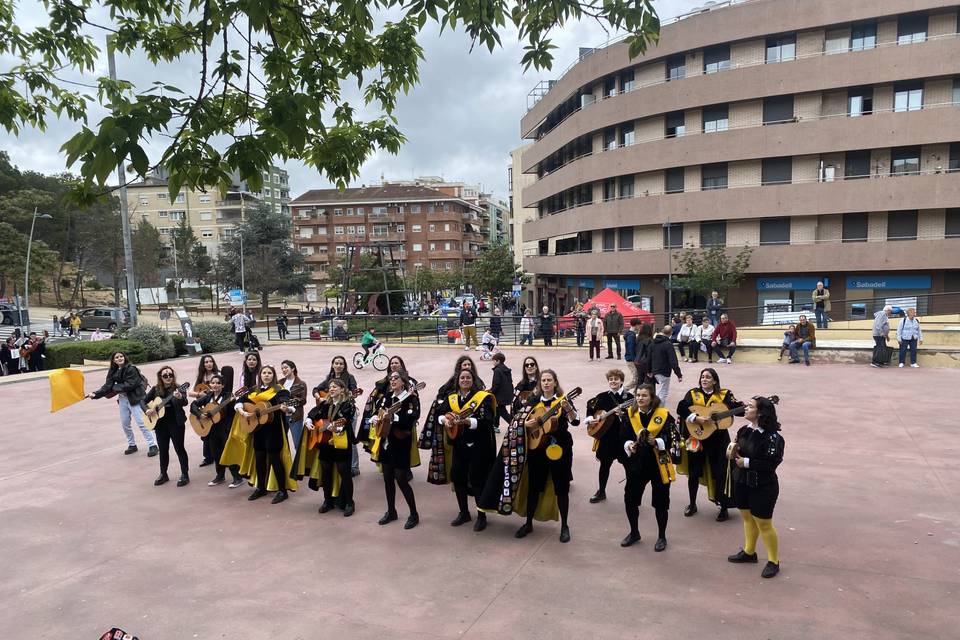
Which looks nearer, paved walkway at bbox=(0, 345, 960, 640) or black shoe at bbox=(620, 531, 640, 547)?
paved walkway at bbox=(0, 345, 960, 640)

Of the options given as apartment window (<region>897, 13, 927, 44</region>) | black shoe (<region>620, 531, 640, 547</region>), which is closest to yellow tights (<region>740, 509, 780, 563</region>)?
black shoe (<region>620, 531, 640, 547</region>)

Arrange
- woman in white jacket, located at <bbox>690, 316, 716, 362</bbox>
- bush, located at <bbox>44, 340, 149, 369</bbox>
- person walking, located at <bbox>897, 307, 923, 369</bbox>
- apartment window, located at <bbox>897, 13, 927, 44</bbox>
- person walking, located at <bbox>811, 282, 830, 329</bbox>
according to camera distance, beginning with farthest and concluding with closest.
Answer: apartment window, located at <bbox>897, 13, 927, 44</bbox> → person walking, located at <bbox>811, 282, 830, 329</bbox> → bush, located at <bbox>44, 340, 149, 369</bbox> → woman in white jacket, located at <bbox>690, 316, 716, 362</bbox> → person walking, located at <bbox>897, 307, 923, 369</bbox>

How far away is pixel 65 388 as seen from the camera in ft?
35.2

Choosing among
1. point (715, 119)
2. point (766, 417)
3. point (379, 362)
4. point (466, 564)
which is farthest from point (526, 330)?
point (766, 417)

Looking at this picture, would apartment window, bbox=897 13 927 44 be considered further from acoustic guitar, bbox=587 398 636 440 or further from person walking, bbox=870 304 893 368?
acoustic guitar, bbox=587 398 636 440

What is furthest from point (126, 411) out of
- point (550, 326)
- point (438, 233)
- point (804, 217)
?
point (438, 233)

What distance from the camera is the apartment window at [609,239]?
38.2 meters

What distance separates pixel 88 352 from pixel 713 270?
26289 millimetres

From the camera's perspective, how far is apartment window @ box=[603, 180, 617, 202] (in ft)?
124

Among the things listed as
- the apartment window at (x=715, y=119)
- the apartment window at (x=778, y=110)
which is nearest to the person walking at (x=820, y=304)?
the apartment window at (x=778, y=110)

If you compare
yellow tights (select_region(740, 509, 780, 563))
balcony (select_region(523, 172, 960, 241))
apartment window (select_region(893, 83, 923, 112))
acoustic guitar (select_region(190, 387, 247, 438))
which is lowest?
yellow tights (select_region(740, 509, 780, 563))

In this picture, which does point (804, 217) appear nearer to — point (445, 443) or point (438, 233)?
point (445, 443)

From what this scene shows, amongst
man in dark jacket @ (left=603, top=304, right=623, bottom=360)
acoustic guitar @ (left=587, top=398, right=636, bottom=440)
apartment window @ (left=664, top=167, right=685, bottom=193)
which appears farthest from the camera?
apartment window @ (left=664, top=167, right=685, bottom=193)

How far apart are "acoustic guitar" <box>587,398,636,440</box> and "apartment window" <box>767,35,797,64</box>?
1223 inches
